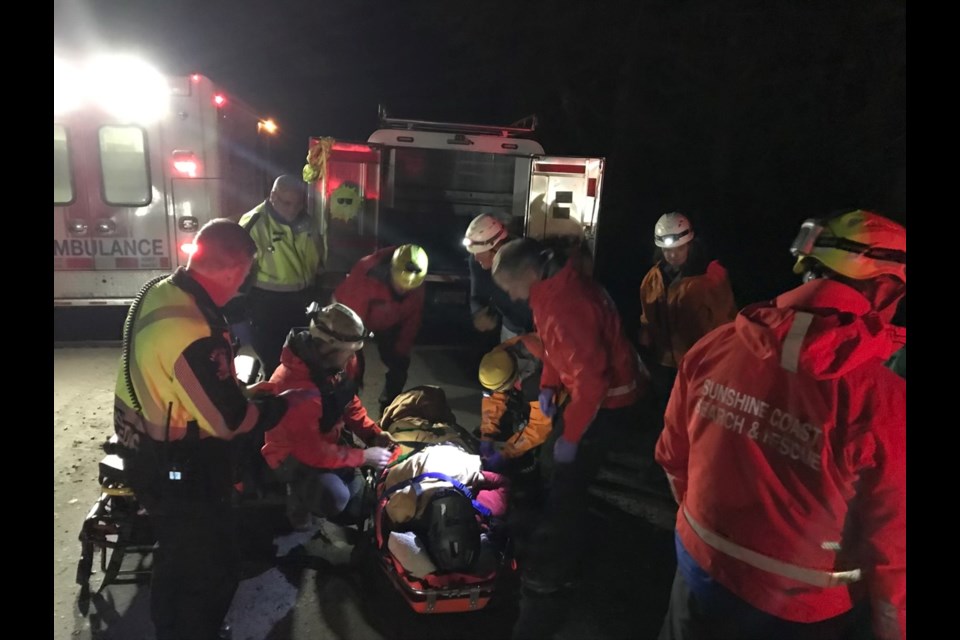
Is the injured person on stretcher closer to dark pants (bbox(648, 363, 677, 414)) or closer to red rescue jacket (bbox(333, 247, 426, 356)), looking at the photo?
red rescue jacket (bbox(333, 247, 426, 356))

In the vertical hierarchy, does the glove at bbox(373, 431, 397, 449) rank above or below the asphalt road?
above

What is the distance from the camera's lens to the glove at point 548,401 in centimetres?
357

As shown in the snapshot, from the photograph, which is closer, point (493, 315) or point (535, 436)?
point (535, 436)

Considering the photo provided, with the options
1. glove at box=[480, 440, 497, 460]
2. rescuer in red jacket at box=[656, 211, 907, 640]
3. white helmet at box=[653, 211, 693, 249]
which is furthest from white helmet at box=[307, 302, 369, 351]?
white helmet at box=[653, 211, 693, 249]

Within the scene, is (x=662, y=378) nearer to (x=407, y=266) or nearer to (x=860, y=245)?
(x=407, y=266)

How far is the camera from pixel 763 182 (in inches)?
507

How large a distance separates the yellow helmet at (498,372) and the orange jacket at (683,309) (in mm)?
1254

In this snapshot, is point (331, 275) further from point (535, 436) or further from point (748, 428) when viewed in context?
point (748, 428)

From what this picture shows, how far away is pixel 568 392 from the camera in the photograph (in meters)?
3.46

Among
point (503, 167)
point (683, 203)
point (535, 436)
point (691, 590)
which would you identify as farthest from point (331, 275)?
point (683, 203)

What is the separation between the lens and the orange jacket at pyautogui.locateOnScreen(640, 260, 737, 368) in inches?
160

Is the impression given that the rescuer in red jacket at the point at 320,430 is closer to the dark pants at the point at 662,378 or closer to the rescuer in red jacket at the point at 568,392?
the rescuer in red jacket at the point at 568,392

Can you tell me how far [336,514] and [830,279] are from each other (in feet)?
9.27

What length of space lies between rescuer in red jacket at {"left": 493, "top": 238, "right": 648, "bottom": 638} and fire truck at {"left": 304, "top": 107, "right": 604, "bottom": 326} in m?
3.76
